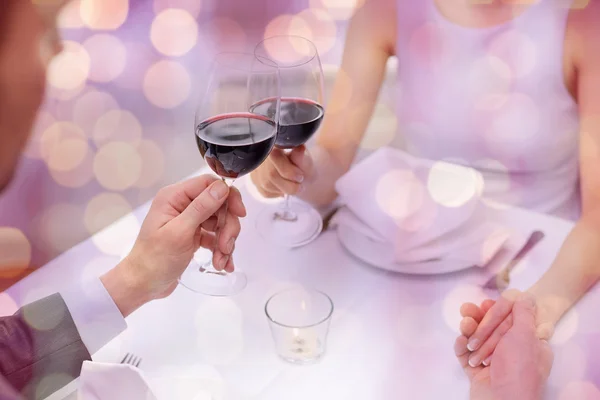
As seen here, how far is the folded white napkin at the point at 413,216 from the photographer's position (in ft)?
2.77

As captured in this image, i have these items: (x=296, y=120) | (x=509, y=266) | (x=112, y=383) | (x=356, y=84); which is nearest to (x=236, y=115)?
(x=296, y=120)

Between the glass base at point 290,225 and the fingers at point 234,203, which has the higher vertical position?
the fingers at point 234,203

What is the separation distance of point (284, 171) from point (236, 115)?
9.5 inches

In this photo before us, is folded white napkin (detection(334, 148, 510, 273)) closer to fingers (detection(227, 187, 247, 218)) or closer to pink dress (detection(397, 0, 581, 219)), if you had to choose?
fingers (detection(227, 187, 247, 218))

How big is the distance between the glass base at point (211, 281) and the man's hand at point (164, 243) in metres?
0.07

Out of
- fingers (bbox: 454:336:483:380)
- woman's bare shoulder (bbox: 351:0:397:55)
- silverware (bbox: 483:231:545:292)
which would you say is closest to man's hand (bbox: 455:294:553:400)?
fingers (bbox: 454:336:483:380)

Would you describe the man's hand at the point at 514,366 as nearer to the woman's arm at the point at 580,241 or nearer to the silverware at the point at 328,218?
the woman's arm at the point at 580,241

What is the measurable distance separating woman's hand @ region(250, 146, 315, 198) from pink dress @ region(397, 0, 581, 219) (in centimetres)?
41

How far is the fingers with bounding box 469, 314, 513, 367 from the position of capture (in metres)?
0.68

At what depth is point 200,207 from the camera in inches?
28.1

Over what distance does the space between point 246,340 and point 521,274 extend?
424mm

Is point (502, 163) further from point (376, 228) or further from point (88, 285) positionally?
point (88, 285)

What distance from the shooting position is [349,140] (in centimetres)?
123

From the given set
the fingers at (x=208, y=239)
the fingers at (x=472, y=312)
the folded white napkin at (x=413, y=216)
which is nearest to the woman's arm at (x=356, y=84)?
the folded white napkin at (x=413, y=216)
